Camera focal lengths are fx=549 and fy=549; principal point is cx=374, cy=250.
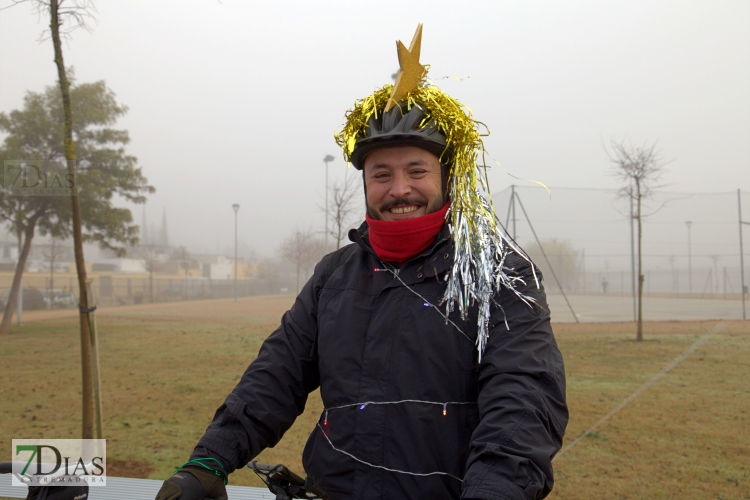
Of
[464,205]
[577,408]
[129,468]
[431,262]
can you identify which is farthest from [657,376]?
[431,262]

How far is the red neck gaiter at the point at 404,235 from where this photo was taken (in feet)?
6.19

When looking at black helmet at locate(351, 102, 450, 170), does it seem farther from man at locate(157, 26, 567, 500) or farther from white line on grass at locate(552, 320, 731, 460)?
white line on grass at locate(552, 320, 731, 460)

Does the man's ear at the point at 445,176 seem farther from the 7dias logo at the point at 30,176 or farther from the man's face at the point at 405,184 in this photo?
the 7dias logo at the point at 30,176

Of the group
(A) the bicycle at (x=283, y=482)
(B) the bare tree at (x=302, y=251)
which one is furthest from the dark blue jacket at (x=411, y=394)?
(B) the bare tree at (x=302, y=251)

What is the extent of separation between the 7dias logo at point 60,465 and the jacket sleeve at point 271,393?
89cm

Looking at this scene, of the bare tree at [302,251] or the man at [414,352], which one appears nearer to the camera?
the man at [414,352]

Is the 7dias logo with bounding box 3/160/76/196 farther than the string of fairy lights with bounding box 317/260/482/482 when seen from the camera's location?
Yes

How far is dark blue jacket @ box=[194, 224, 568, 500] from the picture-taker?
148cm

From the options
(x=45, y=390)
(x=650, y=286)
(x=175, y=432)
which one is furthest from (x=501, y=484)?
(x=650, y=286)

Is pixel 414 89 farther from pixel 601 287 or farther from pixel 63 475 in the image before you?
pixel 601 287

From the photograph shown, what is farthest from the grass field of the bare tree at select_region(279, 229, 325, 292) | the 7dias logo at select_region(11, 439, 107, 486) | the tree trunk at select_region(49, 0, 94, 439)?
the bare tree at select_region(279, 229, 325, 292)

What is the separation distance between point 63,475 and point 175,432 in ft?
10.4

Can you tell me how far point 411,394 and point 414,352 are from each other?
13 cm

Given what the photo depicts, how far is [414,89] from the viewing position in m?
2.11
